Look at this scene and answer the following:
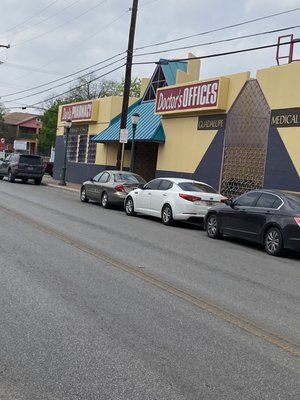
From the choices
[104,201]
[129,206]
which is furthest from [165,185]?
[104,201]

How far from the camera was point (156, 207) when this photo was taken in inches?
677

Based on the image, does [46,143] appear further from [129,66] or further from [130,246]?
[130,246]

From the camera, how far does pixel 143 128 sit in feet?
88.9

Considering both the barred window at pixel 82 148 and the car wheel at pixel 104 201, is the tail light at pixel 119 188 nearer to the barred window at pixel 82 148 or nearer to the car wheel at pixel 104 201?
the car wheel at pixel 104 201

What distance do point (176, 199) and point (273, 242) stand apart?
4.70 meters

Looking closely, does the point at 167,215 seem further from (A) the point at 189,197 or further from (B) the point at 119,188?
(B) the point at 119,188

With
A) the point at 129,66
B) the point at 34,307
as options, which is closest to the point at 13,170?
the point at 129,66

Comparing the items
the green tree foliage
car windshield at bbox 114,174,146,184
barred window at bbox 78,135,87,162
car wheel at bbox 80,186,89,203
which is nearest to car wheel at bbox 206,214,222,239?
car windshield at bbox 114,174,146,184

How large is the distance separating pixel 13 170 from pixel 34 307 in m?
28.6

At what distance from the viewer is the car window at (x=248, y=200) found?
13.1 metres

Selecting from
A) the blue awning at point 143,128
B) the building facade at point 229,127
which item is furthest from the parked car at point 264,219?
the blue awning at point 143,128

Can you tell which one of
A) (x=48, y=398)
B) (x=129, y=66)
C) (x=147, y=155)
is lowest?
(x=48, y=398)

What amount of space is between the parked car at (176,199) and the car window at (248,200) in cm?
249

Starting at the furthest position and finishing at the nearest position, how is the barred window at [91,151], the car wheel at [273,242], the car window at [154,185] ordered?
the barred window at [91,151], the car window at [154,185], the car wheel at [273,242]
